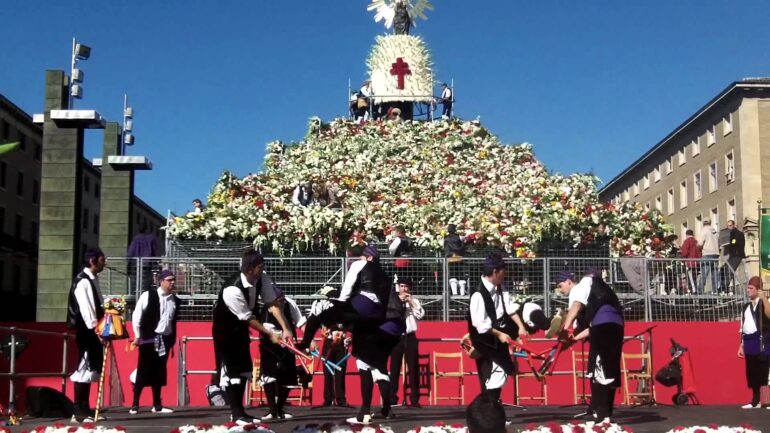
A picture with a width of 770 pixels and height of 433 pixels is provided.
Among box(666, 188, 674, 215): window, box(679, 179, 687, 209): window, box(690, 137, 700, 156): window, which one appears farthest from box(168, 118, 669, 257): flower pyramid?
box(666, 188, 674, 215): window

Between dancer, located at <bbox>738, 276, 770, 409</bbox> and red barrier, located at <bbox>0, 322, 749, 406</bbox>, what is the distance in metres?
2.84

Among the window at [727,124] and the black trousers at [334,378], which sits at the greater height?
the window at [727,124]

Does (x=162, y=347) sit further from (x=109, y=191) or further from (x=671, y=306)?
(x=109, y=191)

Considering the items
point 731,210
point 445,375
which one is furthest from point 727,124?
point 445,375

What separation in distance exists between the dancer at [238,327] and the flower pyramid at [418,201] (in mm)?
10777

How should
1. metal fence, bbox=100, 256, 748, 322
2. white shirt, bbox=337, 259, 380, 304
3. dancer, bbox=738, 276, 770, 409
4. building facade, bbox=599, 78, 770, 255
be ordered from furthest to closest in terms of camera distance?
1. building facade, bbox=599, 78, 770, 255
2. metal fence, bbox=100, 256, 748, 322
3. dancer, bbox=738, 276, 770, 409
4. white shirt, bbox=337, 259, 380, 304

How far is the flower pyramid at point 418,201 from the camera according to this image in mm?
22812

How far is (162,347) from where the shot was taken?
15.3m

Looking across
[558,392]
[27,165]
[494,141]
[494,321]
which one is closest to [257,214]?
[558,392]

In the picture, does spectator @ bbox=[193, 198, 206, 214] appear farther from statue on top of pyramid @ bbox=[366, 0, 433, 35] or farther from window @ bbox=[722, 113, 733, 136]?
window @ bbox=[722, 113, 733, 136]

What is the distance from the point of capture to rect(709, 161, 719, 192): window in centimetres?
6894

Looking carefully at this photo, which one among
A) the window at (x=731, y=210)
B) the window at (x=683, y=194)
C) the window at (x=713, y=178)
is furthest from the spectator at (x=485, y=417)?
the window at (x=683, y=194)

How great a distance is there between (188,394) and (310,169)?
1350cm

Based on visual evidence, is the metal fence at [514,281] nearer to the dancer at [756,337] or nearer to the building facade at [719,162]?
the dancer at [756,337]
